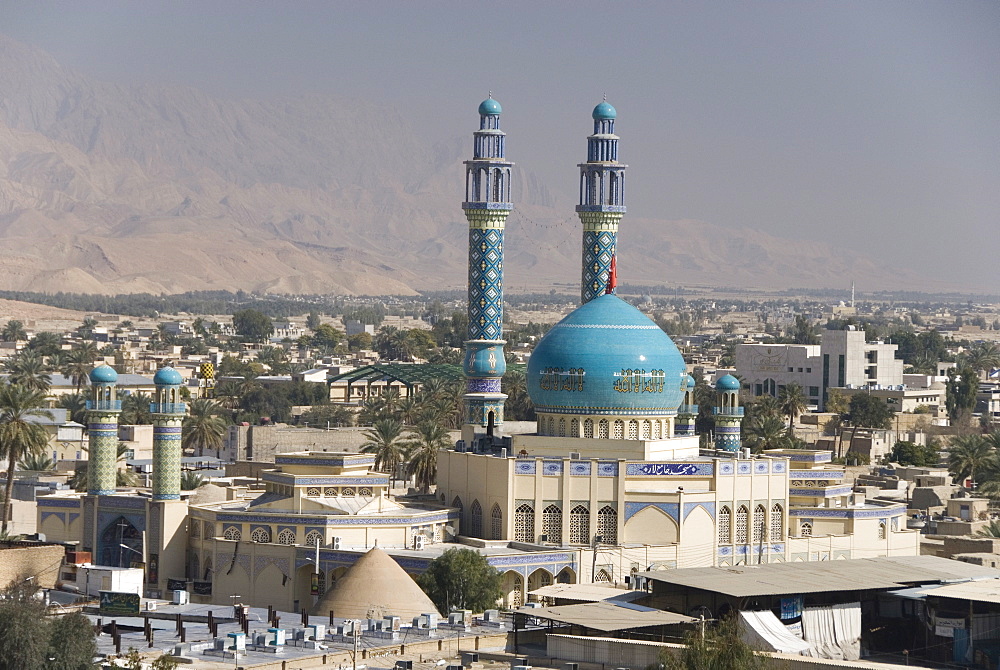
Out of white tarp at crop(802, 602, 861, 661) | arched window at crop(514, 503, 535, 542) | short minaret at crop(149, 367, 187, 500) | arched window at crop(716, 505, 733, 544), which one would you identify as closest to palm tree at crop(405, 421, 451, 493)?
arched window at crop(514, 503, 535, 542)

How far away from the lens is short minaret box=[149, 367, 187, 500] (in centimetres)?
4909

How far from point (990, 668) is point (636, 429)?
14.5m

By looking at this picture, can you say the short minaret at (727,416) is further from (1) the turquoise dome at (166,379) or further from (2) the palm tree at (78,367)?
(2) the palm tree at (78,367)

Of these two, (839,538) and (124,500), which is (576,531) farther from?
(124,500)

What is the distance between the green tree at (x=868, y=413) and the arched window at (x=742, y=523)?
41211mm

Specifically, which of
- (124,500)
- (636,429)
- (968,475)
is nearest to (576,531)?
(636,429)

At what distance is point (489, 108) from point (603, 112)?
3200mm

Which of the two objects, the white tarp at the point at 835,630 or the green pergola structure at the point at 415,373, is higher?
the green pergola structure at the point at 415,373

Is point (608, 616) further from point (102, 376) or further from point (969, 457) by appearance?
point (969, 457)

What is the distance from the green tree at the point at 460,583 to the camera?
42500 mm

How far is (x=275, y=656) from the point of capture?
34656 millimetres

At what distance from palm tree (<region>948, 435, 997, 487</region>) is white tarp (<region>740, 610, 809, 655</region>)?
32.1m

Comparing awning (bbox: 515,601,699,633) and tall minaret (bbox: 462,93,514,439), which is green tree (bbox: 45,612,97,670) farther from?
tall minaret (bbox: 462,93,514,439)

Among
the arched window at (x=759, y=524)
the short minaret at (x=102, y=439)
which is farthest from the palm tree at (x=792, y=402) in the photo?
the short minaret at (x=102, y=439)
